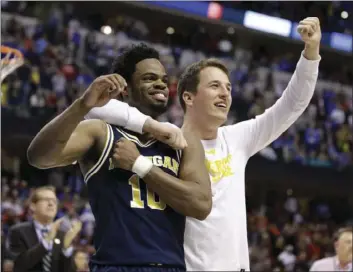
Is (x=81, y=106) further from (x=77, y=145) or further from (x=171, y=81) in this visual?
(x=171, y=81)

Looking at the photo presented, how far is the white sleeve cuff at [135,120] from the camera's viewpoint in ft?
10.9

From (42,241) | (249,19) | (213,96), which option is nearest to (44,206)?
(42,241)

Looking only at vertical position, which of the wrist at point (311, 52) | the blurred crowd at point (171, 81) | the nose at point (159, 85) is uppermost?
the blurred crowd at point (171, 81)

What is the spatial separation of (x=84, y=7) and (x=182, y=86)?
17097 mm

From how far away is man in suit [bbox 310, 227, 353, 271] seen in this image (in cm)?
780

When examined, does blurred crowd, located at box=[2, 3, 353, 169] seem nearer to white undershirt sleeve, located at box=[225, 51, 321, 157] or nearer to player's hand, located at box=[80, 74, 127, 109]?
white undershirt sleeve, located at box=[225, 51, 321, 157]

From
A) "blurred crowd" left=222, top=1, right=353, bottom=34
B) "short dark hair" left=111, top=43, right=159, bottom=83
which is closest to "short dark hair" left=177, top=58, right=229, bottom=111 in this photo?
"short dark hair" left=111, top=43, right=159, bottom=83

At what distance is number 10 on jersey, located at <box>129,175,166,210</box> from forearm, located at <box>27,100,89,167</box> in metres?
0.36

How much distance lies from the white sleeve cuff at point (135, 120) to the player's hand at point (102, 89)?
295mm

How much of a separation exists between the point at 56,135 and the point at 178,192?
57cm

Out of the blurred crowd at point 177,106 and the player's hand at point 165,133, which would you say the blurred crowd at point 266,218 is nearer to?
the blurred crowd at point 177,106

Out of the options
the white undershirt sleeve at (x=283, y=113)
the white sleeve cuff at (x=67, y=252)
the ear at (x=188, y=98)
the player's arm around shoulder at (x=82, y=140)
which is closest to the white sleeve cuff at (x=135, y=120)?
the player's arm around shoulder at (x=82, y=140)

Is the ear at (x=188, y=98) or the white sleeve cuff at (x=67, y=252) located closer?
the ear at (x=188, y=98)

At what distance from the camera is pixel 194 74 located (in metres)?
4.42
